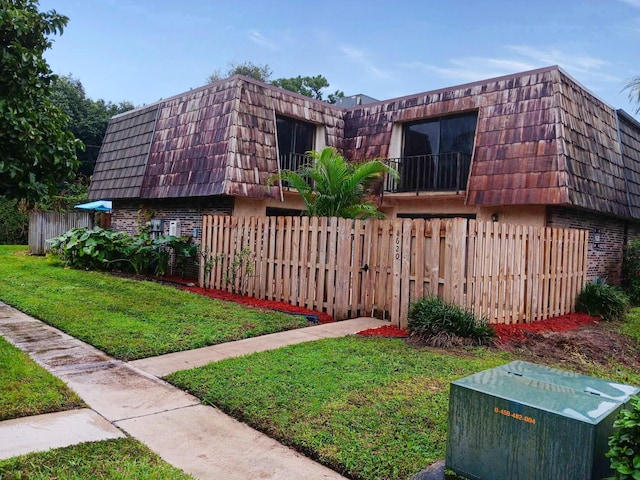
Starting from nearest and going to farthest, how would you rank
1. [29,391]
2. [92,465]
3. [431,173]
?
[92,465] < [29,391] < [431,173]

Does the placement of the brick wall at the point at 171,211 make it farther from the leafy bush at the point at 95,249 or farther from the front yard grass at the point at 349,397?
the front yard grass at the point at 349,397

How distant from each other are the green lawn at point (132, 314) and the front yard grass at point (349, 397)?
4.12ft

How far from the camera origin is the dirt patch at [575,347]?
6496 mm

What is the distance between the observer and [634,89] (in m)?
14.1

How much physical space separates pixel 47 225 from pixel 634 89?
66.0ft

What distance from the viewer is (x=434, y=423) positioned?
13.4 feet

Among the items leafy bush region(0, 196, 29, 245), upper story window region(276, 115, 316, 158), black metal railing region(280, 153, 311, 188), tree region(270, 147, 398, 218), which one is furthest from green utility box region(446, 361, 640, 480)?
leafy bush region(0, 196, 29, 245)

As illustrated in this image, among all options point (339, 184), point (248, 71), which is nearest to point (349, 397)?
point (339, 184)

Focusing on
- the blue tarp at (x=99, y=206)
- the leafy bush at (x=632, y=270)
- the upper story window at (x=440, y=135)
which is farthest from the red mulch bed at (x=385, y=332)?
the blue tarp at (x=99, y=206)

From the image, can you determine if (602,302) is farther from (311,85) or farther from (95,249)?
(311,85)

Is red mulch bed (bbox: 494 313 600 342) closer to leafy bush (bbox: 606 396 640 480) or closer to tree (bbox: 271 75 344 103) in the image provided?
leafy bush (bbox: 606 396 640 480)

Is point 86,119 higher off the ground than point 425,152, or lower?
higher

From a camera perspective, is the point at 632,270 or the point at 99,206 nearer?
the point at 632,270

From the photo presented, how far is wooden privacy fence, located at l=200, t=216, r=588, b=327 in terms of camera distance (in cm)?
779
